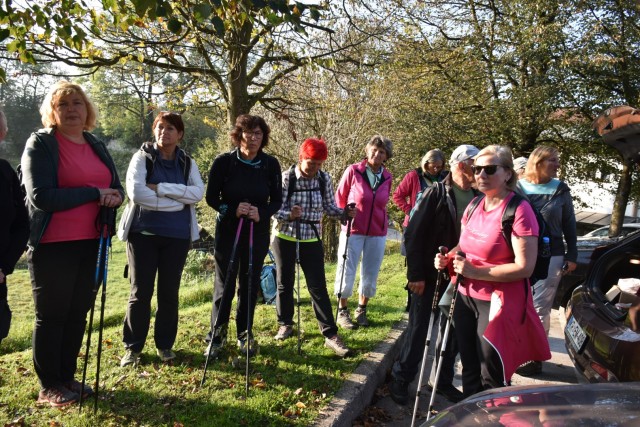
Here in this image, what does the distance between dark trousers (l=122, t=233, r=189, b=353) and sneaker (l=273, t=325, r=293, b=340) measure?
1078 mm

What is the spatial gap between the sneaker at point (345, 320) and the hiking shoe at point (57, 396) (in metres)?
2.77

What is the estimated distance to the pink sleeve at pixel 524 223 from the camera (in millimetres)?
2863

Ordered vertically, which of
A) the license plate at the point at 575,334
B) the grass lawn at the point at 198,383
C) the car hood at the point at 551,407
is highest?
the car hood at the point at 551,407

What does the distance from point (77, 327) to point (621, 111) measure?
4236 mm

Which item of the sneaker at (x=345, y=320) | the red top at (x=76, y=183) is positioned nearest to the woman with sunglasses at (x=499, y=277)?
the sneaker at (x=345, y=320)

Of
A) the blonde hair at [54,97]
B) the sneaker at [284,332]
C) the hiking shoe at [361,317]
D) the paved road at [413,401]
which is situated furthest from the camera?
the hiking shoe at [361,317]

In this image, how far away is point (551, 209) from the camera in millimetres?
4820


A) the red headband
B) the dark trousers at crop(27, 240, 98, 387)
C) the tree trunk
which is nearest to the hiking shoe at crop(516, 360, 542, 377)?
the red headband

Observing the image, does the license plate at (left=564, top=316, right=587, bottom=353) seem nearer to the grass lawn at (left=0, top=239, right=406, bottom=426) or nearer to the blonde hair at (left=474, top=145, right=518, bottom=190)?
the blonde hair at (left=474, top=145, right=518, bottom=190)

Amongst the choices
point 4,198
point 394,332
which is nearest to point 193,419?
point 4,198

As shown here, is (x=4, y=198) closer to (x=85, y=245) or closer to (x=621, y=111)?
(x=85, y=245)

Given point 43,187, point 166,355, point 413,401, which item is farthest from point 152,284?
point 413,401

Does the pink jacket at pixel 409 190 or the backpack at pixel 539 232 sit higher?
the pink jacket at pixel 409 190

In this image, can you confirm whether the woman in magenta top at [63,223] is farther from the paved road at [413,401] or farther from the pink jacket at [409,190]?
the pink jacket at [409,190]
